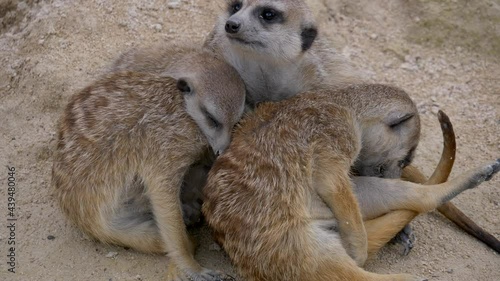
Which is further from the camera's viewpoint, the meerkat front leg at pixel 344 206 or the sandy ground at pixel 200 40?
the sandy ground at pixel 200 40

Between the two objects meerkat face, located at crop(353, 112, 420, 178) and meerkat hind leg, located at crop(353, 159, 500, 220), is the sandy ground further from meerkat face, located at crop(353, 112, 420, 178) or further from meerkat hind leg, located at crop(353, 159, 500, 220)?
meerkat face, located at crop(353, 112, 420, 178)

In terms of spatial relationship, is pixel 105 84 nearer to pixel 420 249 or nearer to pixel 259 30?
pixel 259 30

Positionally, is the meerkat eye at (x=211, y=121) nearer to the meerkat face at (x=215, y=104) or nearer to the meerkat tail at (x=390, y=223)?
the meerkat face at (x=215, y=104)

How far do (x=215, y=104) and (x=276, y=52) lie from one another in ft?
1.49

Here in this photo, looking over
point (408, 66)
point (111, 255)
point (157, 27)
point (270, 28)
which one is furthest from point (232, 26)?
point (408, 66)

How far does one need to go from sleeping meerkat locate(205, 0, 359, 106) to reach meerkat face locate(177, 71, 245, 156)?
0.75 ft

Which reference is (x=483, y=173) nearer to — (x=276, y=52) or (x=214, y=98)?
(x=276, y=52)

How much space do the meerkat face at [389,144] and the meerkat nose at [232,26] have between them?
71 centimetres

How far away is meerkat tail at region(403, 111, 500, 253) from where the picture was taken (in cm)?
316

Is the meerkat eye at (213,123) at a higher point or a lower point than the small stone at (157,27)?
higher

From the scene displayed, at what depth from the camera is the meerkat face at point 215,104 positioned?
3055 mm

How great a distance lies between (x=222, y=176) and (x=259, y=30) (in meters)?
0.75

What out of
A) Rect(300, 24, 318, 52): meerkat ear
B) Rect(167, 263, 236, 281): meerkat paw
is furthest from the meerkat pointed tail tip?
Rect(167, 263, 236, 281): meerkat paw

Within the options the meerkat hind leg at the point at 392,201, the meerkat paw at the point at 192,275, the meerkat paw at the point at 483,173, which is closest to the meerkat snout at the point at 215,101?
the meerkat paw at the point at 192,275
